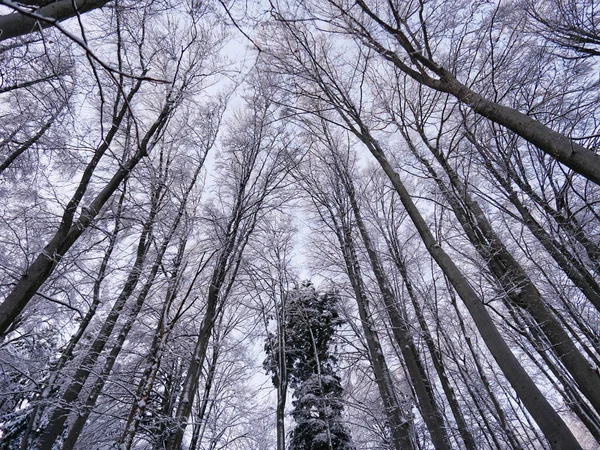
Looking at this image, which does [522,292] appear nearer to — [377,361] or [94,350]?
[377,361]

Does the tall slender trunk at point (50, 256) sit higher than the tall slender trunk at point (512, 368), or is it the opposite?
the tall slender trunk at point (50, 256)

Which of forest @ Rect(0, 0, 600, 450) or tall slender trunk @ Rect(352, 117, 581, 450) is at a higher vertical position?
forest @ Rect(0, 0, 600, 450)

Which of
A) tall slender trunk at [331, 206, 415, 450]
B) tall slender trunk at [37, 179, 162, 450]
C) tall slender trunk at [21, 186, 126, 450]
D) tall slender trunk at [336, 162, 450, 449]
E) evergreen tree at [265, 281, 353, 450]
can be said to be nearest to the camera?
tall slender trunk at [21, 186, 126, 450]

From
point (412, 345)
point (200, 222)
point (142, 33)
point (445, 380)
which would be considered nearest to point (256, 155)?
point (200, 222)

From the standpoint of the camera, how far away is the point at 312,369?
26.9 ft

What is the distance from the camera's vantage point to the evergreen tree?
684 cm

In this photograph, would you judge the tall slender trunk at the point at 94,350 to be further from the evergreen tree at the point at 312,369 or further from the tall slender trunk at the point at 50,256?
the evergreen tree at the point at 312,369

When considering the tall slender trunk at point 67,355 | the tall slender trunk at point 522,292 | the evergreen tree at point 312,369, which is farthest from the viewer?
the evergreen tree at point 312,369

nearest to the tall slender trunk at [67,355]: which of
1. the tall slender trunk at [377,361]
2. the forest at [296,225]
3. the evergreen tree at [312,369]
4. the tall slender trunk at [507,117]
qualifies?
the forest at [296,225]

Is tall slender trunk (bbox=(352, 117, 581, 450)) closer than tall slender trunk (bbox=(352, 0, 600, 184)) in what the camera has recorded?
Yes

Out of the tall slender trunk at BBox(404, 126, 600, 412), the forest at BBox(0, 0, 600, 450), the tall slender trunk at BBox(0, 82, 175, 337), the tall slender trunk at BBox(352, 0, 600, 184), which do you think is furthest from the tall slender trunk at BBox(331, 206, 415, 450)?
the tall slender trunk at BBox(0, 82, 175, 337)

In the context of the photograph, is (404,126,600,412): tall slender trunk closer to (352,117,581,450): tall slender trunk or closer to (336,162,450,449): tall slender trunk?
(352,117,581,450): tall slender trunk

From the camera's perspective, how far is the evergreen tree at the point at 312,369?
6.84 m

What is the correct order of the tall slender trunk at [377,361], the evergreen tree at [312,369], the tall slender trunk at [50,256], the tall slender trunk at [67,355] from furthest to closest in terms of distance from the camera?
1. the evergreen tree at [312,369]
2. the tall slender trunk at [377,361]
3. the tall slender trunk at [67,355]
4. the tall slender trunk at [50,256]
